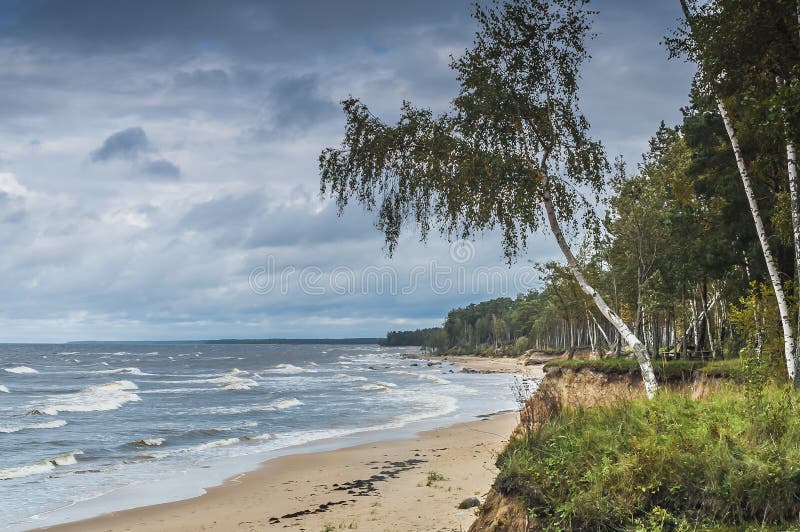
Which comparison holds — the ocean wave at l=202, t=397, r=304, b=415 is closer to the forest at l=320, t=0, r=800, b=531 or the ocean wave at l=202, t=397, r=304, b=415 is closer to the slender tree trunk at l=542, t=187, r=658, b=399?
the forest at l=320, t=0, r=800, b=531

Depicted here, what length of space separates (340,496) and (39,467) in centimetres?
1312

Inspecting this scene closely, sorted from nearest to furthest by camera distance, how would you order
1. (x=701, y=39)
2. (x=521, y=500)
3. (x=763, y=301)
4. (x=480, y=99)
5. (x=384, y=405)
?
1. (x=521, y=500)
2. (x=701, y=39)
3. (x=480, y=99)
4. (x=763, y=301)
5. (x=384, y=405)

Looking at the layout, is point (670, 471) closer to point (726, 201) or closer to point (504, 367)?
point (726, 201)

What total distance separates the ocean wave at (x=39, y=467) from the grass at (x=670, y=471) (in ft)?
67.1

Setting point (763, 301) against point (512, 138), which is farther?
point (763, 301)

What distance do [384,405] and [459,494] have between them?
28581 millimetres

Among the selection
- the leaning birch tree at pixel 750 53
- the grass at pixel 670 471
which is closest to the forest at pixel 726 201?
the leaning birch tree at pixel 750 53

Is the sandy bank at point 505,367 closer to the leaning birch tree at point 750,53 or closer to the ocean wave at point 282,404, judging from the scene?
the ocean wave at point 282,404

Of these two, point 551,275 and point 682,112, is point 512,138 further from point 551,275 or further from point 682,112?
point 551,275

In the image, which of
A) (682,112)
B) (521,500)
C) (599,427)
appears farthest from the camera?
(682,112)

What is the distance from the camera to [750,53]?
40.0 ft

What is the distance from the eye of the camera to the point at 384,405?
44.5 m

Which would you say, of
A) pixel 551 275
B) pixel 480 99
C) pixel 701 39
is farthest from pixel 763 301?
pixel 551 275

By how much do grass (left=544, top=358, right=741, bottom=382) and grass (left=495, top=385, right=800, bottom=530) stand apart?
37.7 ft
